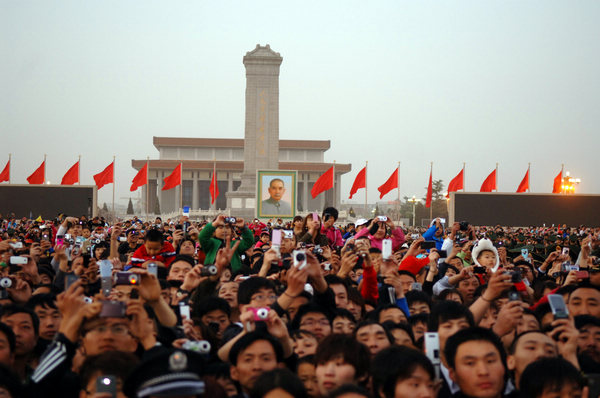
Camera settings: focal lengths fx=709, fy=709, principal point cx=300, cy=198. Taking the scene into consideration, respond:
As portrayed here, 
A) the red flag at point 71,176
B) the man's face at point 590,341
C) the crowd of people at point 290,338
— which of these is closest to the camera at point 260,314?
the crowd of people at point 290,338

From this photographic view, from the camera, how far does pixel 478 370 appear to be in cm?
383

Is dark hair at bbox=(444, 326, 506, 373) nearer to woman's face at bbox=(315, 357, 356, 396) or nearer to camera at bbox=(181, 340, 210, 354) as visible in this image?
woman's face at bbox=(315, 357, 356, 396)

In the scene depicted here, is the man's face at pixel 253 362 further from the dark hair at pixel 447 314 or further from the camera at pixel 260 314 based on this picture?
the dark hair at pixel 447 314

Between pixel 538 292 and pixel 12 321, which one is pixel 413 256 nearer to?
pixel 538 292

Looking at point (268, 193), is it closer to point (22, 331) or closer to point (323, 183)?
point (323, 183)

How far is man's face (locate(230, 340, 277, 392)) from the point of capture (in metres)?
3.89

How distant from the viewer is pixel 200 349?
364cm

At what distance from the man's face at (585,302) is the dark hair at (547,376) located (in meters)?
1.70

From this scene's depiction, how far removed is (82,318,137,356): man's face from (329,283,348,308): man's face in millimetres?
2042

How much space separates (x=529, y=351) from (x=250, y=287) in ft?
6.98

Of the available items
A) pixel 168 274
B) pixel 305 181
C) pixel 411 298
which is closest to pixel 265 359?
pixel 411 298

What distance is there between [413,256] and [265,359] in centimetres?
464

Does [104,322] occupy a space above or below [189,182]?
below

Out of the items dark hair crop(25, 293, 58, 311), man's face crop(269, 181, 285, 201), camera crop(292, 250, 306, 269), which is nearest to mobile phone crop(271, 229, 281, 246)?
camera crop(292, 250, 306, 269)
